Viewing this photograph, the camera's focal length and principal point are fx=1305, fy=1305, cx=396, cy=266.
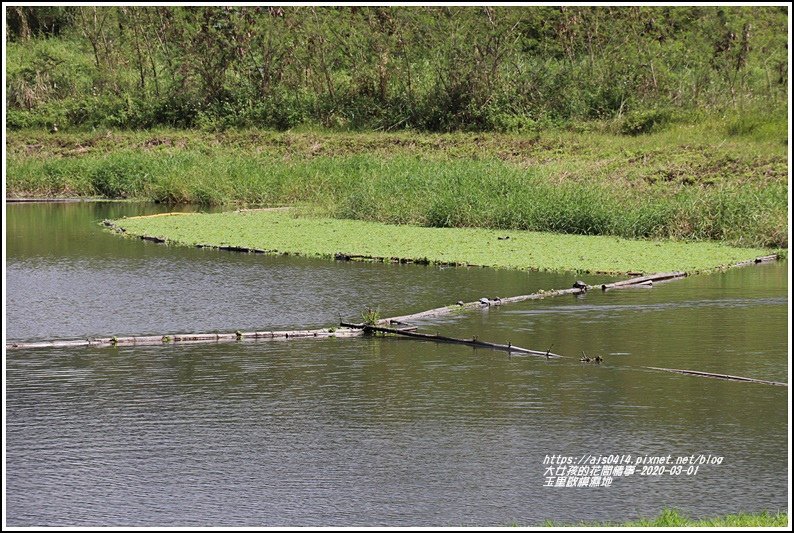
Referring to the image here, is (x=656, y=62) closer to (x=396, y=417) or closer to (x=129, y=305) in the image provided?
(x=129, y=305)

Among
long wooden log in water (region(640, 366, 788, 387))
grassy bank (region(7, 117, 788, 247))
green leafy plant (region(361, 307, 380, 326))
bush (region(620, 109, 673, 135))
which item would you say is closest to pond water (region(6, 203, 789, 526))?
long wooden log in water (region(640, 366, 788, 387))

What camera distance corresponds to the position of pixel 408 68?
3497 centimetres

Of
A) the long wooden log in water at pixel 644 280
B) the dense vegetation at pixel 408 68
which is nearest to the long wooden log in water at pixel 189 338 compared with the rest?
the long wooden log in water at pixel 644 280

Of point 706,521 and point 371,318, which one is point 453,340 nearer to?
point 371,318

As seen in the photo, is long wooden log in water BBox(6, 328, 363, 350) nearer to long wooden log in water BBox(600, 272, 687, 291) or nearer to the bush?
long wooden log in water BBox(600, 272, 687, 291)

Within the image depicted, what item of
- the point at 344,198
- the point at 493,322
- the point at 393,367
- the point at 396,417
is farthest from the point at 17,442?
the point at 344,198

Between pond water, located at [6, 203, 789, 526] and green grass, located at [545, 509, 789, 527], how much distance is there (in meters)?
0.23

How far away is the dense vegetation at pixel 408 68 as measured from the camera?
32906mm

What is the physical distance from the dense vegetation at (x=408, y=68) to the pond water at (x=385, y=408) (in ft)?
54.9

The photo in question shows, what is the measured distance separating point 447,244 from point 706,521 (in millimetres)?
12702

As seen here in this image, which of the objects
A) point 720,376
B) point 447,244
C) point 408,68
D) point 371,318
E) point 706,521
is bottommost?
point 706,521

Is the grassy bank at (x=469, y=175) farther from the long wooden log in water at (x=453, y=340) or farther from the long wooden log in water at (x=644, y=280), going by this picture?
the long wooden log in water at (x=453, y=340)

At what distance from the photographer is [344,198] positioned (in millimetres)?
24625

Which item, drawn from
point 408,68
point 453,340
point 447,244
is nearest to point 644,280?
point 447,244
